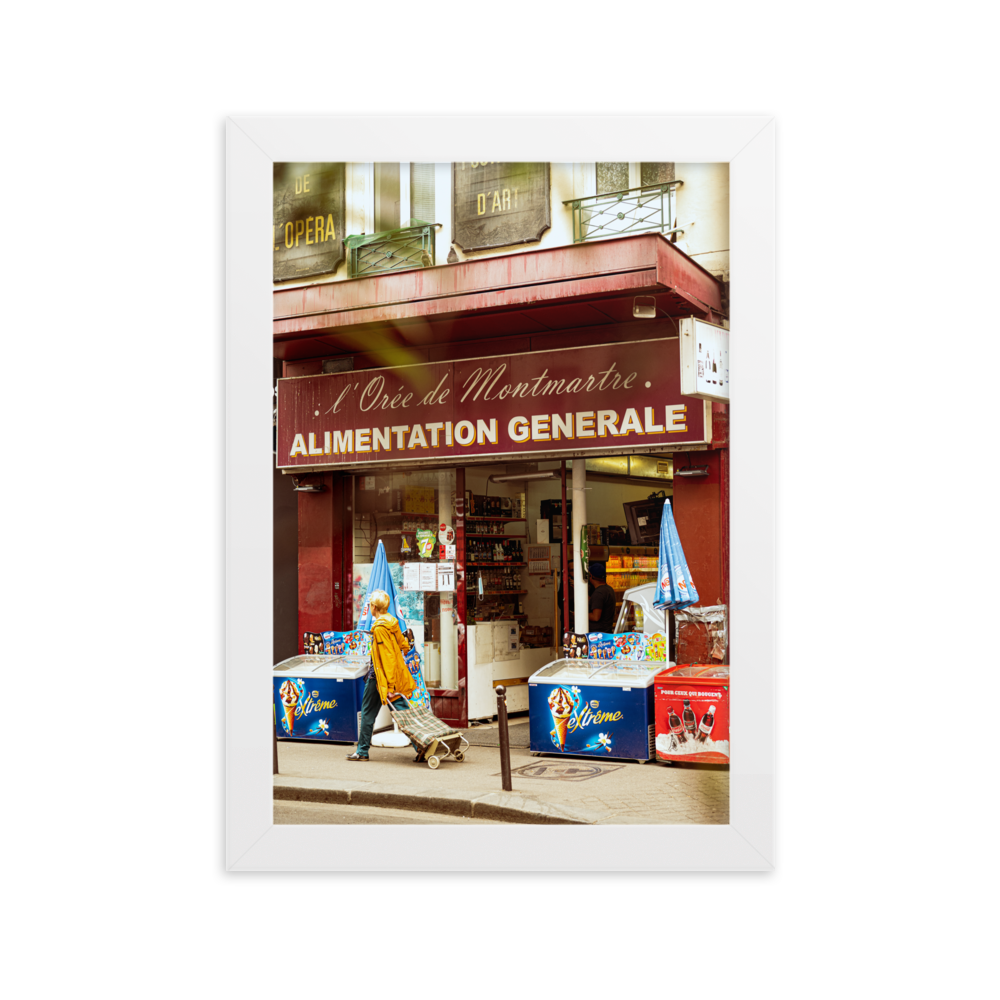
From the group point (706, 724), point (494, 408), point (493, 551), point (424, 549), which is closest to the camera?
point (706, 724)

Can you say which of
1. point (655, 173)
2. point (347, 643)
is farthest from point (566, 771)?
point (655, 173)

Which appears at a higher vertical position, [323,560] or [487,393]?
[487,393]

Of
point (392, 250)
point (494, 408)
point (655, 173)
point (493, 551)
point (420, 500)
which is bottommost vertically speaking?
point (493, 551)

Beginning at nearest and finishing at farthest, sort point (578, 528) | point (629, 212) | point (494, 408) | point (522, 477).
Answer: point (629, 212) → point (494, 408) → point (578, 528) → point (522, 477)

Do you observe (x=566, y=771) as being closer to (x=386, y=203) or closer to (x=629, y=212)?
(x=629, y=212)

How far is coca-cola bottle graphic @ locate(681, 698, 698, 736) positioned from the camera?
25.0 feet

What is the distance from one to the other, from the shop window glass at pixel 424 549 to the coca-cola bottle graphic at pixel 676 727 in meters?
2.78

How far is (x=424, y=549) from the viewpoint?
32.4ft

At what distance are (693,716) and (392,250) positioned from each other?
16.3 ft

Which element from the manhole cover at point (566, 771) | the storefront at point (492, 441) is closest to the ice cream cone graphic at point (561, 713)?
the manhole cover at point (566, 771)

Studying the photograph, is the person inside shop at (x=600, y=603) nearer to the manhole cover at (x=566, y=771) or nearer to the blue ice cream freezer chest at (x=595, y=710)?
the blue ice cream freezer chest at (x=595, y=710)

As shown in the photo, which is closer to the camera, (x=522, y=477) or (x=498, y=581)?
(x=522, y=477)

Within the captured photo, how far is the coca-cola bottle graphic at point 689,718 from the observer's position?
762 centimetres
